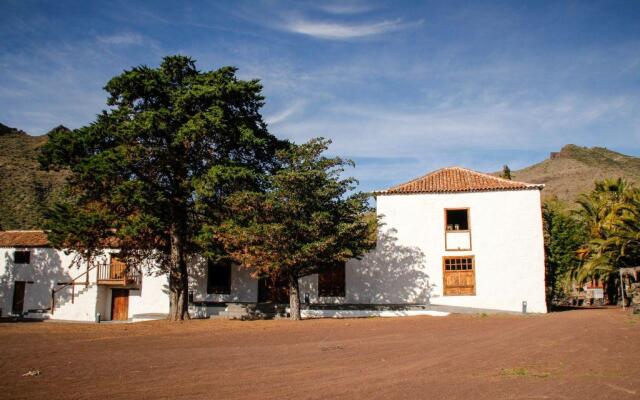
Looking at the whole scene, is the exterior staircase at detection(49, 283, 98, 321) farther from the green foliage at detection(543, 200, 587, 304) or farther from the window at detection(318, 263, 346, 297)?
the green foliage at detection(543, 200, 587, 304)

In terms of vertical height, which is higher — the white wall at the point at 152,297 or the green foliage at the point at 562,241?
the green foliage at the point at 562,241

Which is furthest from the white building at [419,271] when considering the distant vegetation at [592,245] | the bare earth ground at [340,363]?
the bare earth ground at [340,363]

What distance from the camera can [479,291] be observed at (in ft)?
74.6

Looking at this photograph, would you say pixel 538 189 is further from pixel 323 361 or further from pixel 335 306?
pixel 323 361

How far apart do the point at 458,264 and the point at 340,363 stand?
47.9ft

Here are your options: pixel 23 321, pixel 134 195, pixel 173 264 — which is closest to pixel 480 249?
pixel 173 264

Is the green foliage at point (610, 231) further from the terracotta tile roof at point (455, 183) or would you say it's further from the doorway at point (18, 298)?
the doorway at point (18, 298)

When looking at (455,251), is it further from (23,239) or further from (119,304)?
(23,239)

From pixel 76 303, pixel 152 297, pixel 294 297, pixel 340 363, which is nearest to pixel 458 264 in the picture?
pixel 294 297

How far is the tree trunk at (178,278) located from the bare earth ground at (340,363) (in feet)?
15.5

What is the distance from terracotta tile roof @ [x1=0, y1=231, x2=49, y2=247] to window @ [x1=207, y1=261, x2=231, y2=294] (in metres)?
9.73

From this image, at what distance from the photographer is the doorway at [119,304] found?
26.9m

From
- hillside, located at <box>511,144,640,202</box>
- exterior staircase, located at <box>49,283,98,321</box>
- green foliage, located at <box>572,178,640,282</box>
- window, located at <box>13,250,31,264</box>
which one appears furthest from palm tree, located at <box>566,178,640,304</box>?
hillside, located at <box>511,144,640,202</box>

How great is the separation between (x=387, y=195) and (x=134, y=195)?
37.4 ft
